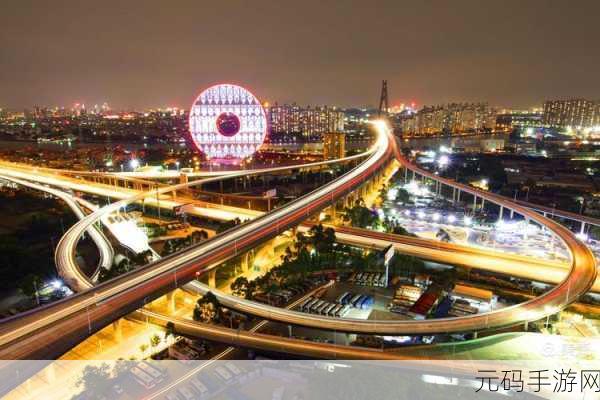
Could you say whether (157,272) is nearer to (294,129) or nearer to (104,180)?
(104,180)

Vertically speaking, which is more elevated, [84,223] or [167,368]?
[84,223]

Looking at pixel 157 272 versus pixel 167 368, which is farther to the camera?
pixel 157 272

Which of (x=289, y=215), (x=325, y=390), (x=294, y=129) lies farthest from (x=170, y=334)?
(x=294, y=129)

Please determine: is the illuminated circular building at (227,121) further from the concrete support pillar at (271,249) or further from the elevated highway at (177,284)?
the elevated highway at (177,284)

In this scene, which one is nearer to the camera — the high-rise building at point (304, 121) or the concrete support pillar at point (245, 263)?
the concrete support pillar at point (245, 263)

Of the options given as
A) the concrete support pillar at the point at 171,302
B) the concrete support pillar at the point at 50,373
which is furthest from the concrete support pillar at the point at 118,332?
the concrete support pillar at the point at 50,373

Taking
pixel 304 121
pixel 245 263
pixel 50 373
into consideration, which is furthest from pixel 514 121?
pixel 50 373

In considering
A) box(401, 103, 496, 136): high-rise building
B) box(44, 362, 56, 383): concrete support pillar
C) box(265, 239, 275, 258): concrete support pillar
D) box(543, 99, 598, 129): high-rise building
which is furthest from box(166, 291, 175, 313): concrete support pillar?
box(543, 99, 598, 129): high-rise building
